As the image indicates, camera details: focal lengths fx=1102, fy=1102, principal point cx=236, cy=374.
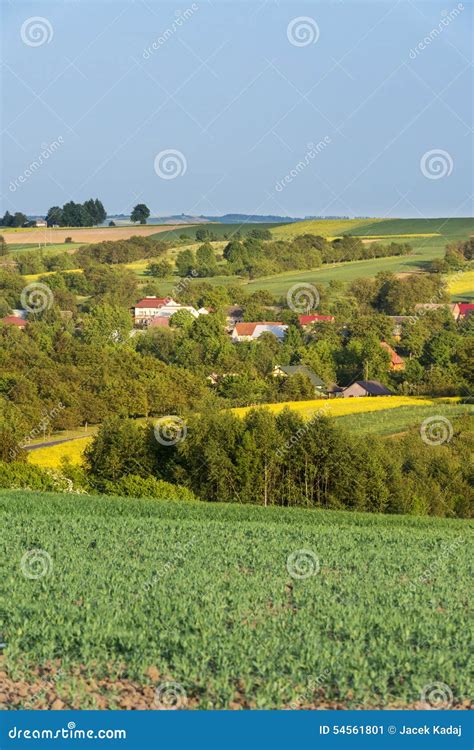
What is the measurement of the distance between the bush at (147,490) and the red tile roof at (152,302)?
2668 inches

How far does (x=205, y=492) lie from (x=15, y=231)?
108 m

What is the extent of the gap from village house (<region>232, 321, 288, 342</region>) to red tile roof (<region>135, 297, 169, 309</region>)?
11596 mm

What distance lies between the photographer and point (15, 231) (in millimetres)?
136875

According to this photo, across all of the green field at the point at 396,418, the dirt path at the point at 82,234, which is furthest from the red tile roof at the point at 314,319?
the dirt path at the point at 82,234

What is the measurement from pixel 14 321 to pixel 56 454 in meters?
51.5

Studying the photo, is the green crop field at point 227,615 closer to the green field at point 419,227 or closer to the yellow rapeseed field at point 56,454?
the yellow rapeseed field at point 56,454

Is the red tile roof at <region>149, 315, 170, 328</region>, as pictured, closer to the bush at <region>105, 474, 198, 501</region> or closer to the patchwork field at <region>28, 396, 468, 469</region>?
the patchwork field at <region>28, 396, 468, 469</region>

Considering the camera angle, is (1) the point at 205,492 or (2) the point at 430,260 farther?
(2) the point at 430,260

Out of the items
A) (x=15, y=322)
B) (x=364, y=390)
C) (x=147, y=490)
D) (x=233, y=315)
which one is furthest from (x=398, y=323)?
(x=147, y=490)

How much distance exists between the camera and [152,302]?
99688mm

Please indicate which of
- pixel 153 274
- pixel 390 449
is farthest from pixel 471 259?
pixel 390 449

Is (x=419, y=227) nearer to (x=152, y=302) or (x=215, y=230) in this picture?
(x=215, y=230)

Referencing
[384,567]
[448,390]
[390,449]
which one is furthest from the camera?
[448,390]
